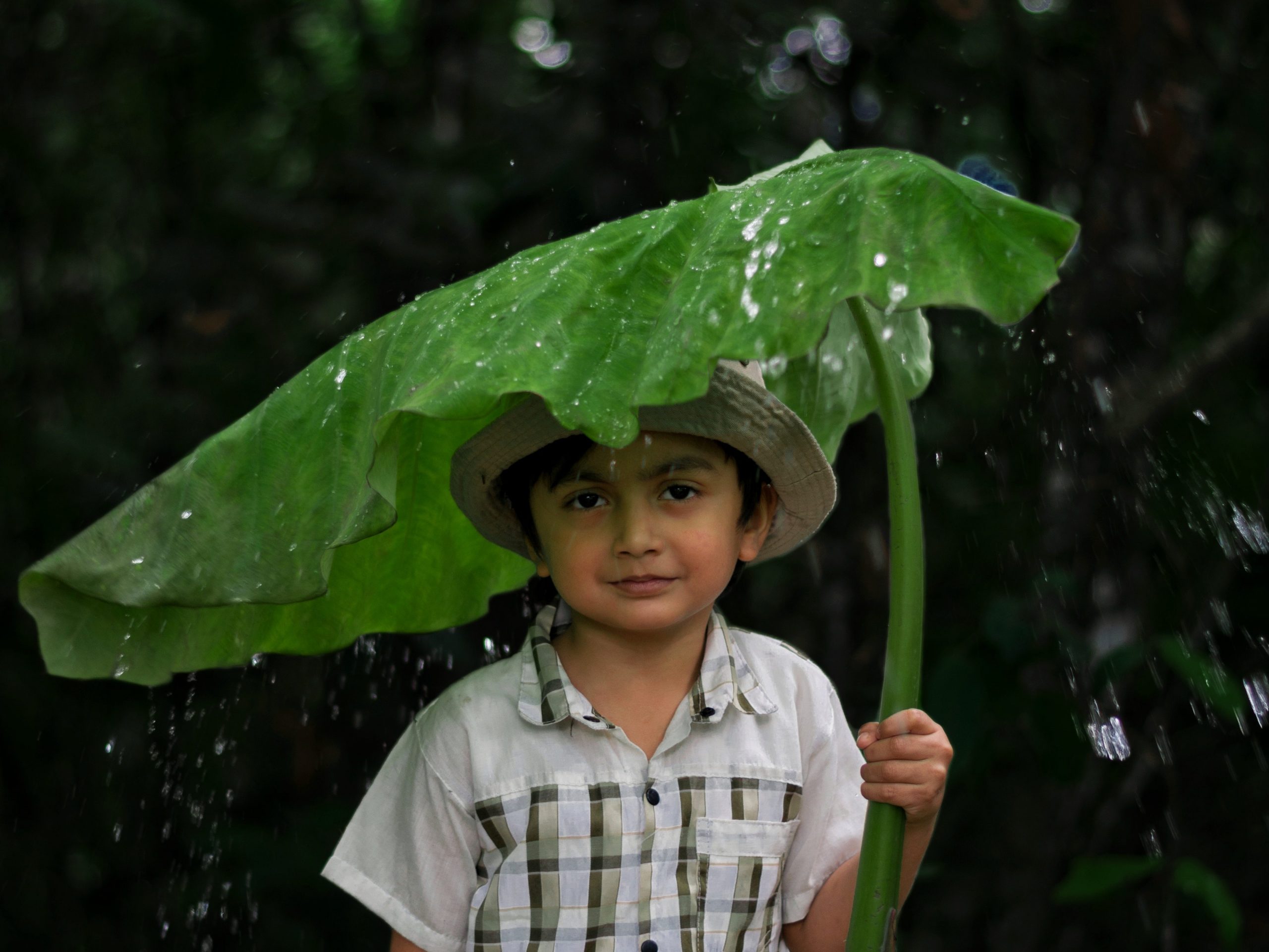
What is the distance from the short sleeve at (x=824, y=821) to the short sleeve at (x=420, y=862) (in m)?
A: 0.28

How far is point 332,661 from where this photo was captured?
2283 millimetres

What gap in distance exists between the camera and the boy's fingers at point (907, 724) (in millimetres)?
1020

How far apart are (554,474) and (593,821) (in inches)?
11.5

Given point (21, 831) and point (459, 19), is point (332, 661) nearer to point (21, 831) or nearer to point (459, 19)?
point (21, 831)

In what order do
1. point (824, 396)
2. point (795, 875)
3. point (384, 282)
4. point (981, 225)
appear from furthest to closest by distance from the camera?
1. point (384, 282)
2. point (824, 396)
3. point (795, 875)
4. point (981, 225)

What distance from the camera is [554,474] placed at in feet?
3.67

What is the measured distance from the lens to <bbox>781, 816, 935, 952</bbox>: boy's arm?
1.14 m

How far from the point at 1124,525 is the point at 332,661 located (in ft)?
4.39

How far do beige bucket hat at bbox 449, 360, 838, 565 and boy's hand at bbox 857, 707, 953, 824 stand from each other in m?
0.24

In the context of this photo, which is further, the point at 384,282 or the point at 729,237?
the point at 384,282

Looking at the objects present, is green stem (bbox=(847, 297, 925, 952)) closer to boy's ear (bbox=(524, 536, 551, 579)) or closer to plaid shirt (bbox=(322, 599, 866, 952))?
plaid shirt (bbox=(322, 599, 866, 952))

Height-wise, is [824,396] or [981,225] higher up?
[824,396]

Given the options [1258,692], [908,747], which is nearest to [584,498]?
[908,747]

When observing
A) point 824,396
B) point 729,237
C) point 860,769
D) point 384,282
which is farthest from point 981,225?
point 384,282
